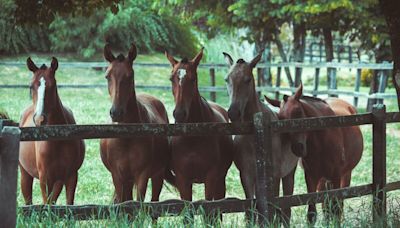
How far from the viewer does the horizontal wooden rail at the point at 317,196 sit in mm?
6244

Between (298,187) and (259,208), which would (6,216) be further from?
(298,187)

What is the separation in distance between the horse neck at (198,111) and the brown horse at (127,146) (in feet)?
1.34

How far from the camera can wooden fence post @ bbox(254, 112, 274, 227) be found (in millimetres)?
6086

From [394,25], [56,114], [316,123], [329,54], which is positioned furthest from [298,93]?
[329,54]

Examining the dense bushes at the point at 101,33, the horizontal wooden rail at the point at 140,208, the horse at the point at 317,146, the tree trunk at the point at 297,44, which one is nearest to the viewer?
the horizontal wooden rail at the point at 140,208

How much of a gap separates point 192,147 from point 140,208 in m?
1.45

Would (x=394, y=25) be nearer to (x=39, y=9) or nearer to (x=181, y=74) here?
(x=181, y=74)

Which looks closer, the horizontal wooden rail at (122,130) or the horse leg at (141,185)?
the horizontal wooden rail at (122,130)

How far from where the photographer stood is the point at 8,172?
456 cm

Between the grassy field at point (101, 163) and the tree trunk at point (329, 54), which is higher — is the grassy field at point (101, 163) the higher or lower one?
the lower one

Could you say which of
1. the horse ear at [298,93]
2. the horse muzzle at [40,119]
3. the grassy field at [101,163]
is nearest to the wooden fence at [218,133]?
the grassy field at [101,163]

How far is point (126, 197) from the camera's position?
6977 millimetres

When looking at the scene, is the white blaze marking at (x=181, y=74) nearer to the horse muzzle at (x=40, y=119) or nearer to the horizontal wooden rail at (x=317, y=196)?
the horse muzzle at (x=40, y=119)

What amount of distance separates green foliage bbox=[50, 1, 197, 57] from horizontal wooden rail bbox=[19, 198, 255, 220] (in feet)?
73.5
